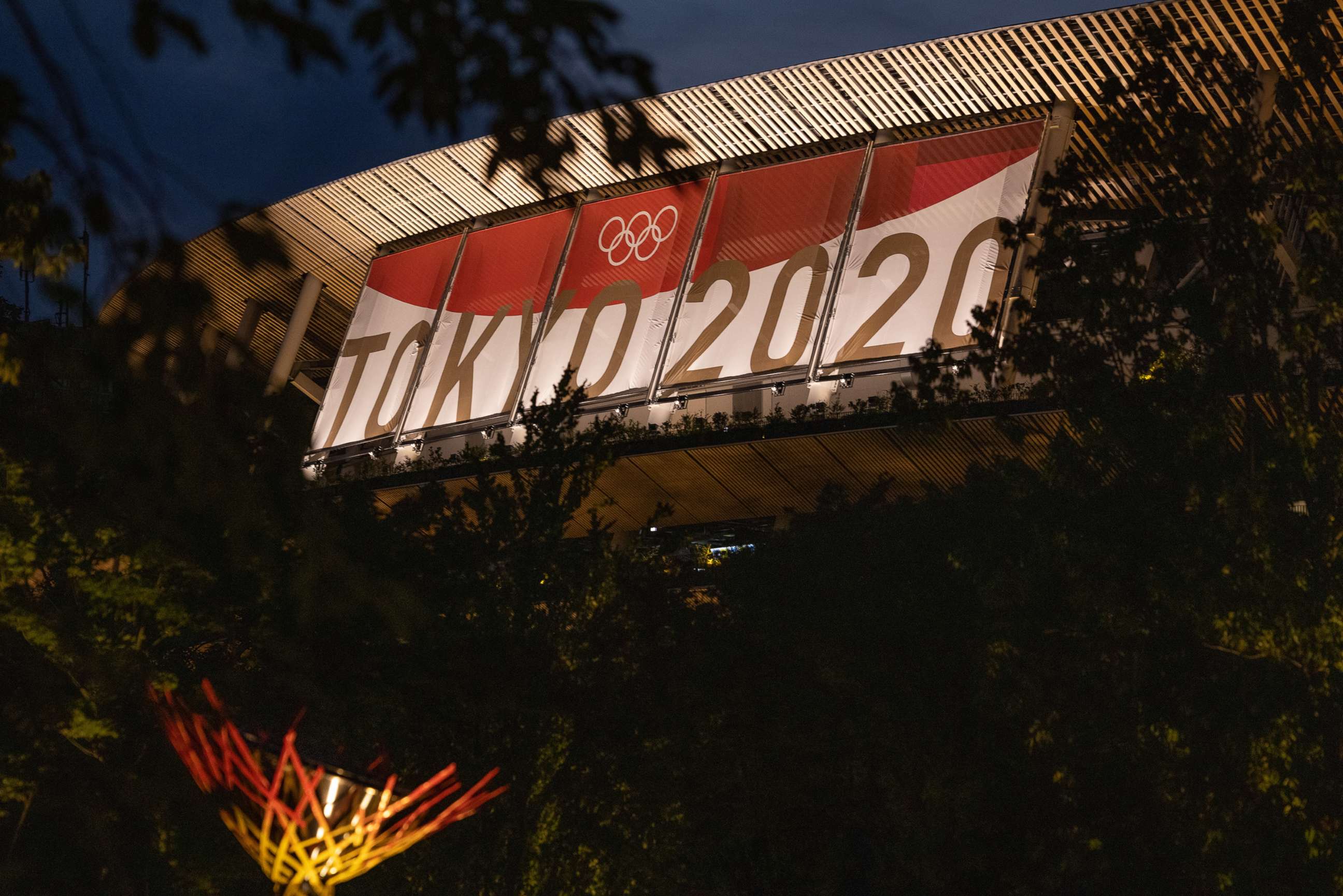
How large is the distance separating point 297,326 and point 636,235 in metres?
11.7

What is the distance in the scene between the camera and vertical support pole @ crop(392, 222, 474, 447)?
34.6m

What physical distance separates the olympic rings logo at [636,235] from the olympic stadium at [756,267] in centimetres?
6

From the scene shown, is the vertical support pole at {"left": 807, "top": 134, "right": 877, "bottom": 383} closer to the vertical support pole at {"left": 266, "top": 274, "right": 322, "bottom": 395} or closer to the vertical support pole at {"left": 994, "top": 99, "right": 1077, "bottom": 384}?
the vertical support pole at {"left": 994, "top": 99, "right": 1077, "bottom": 384}

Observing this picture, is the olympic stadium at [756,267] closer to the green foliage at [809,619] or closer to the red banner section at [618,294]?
the red banner section at [618,294]

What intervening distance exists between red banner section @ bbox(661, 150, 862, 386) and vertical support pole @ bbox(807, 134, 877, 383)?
11 cm

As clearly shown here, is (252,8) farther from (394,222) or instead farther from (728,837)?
(394,222)

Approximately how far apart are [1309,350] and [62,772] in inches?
646

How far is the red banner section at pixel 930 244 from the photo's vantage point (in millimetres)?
28125

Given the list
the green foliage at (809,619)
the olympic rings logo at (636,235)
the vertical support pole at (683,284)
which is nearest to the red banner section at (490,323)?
the olympic rings logo at (636,235)

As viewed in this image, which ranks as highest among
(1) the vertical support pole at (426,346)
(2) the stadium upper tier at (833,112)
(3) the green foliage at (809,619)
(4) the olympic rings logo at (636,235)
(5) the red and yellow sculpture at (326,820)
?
(2) the stadium upper tier at (833,112)

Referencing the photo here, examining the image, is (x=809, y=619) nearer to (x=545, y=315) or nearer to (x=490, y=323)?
(x=545, y=315)

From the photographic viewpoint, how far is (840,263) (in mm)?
30000

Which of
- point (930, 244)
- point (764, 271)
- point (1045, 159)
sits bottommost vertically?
point (764, 271)

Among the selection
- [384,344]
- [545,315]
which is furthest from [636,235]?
[384,344]
